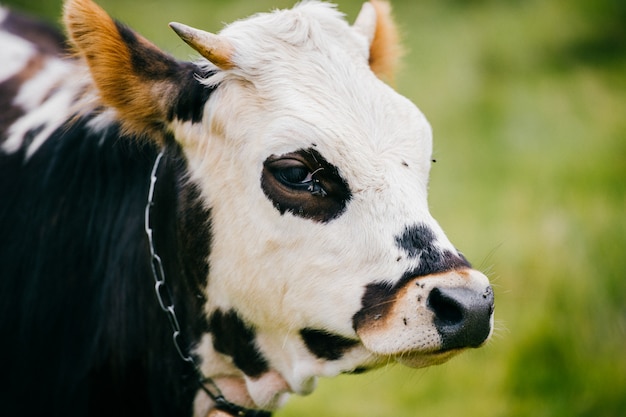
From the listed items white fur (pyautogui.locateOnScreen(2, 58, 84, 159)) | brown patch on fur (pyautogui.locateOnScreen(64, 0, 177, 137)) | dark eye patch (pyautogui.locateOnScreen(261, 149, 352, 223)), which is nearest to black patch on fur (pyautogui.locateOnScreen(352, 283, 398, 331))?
dark eye patch (pyautogui.locateOnScreen(261, 149, 352, 223))

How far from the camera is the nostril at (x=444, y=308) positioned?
217cm

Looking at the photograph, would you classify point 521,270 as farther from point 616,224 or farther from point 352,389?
point 352,389

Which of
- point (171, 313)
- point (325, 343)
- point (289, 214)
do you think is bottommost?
point (171, 313)

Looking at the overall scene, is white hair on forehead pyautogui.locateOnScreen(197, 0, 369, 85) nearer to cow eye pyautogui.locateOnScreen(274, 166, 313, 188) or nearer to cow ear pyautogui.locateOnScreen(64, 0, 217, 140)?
cow ear pyautogui.locateOnScreen(64, 0, 217, 140)

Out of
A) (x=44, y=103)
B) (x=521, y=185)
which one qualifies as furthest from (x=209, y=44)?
(x=521, y=185)

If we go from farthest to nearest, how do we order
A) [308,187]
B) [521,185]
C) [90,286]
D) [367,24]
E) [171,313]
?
[521,185] < [367,24] < [90,286] < [171,313] < [308,187]

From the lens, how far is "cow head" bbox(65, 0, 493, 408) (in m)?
2.26

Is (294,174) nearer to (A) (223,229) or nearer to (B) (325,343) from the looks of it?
(A) (223,229)

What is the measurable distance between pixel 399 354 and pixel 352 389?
9.34 feet

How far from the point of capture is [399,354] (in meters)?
2.29

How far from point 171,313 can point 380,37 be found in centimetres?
138

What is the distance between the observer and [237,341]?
8.52 ft

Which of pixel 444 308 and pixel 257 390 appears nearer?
pixel 444 308

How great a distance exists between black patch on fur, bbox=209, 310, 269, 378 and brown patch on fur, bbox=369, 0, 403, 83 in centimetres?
120
